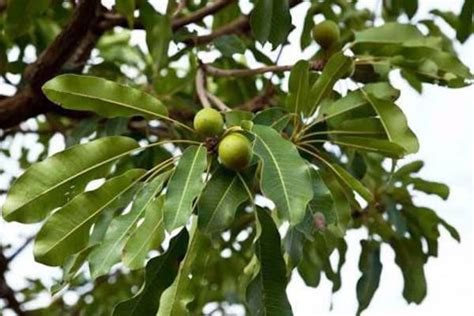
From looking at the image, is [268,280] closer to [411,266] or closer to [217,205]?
[217,205]

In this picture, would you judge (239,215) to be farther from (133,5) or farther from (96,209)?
(96,209)

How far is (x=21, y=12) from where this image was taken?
54.2 inches

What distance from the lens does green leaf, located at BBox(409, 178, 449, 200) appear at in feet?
5.99

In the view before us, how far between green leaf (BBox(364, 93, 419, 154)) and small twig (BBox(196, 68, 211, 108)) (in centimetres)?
26

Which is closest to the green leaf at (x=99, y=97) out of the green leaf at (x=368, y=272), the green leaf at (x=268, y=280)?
the green leaf at (x=268, y=280)

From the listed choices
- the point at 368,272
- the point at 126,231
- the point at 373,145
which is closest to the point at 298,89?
the point at 373,145

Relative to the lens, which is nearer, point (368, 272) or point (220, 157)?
point (220, 157)

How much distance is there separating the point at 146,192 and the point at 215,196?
0.10 meters

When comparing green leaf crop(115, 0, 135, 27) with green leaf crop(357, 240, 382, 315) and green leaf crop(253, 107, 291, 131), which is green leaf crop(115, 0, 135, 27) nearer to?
green leaf crop(253, 107, 291, 131)

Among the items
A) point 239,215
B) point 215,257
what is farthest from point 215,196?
point 215,257

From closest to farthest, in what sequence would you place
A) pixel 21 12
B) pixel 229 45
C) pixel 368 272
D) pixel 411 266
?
pixel 21 12 < pixel 229 45 < pixel 368 272 < pixel 411 266

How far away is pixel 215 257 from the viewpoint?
6.86ft

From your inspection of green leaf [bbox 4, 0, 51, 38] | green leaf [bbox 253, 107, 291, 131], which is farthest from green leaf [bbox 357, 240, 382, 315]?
green leaf [bbox 4, 0, 51, 38]

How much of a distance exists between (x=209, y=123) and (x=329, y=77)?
0.81 ft
